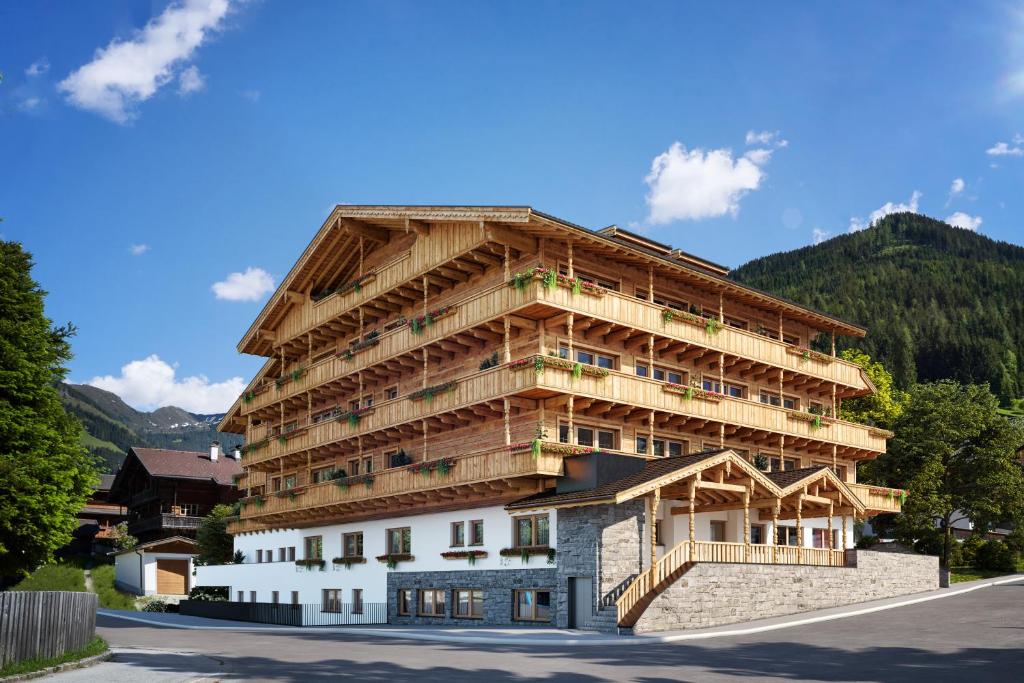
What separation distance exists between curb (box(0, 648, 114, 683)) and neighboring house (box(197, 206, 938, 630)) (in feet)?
45.0

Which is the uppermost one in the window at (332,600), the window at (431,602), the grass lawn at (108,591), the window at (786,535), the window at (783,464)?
the window at (783,464)

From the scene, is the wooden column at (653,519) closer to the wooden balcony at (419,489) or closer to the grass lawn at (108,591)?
the wooden balcony at (419,489)

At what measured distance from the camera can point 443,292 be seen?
4219 cm

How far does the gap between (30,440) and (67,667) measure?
13.8 meters

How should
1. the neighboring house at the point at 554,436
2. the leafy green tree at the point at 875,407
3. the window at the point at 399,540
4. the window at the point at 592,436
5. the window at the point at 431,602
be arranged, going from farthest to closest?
the leafy green tree at the point at 875,407 → the window at the point at 399,540 → the window at the point at 431,602 → the window at the point at 592,436 → the neighboring house at the point at 554,436

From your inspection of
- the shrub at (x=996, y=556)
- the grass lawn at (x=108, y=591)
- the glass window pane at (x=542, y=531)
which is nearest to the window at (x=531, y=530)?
the glass window pane at (x=542, y=531)

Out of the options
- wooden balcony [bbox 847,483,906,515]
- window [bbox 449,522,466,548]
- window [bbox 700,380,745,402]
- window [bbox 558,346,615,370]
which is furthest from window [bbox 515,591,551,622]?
wooden balcony [bbox 847,483,906,515]

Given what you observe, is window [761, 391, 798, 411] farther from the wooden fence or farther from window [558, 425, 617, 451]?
the wooden fence

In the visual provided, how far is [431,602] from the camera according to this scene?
39.4m

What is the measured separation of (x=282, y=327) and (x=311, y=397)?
5.63m

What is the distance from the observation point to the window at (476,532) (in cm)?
3712

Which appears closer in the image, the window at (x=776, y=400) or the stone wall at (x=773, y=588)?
the stone wall at (x=773, y=588)

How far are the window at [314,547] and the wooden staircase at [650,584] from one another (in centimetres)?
2153

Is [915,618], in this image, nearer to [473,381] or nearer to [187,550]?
[473,381]
